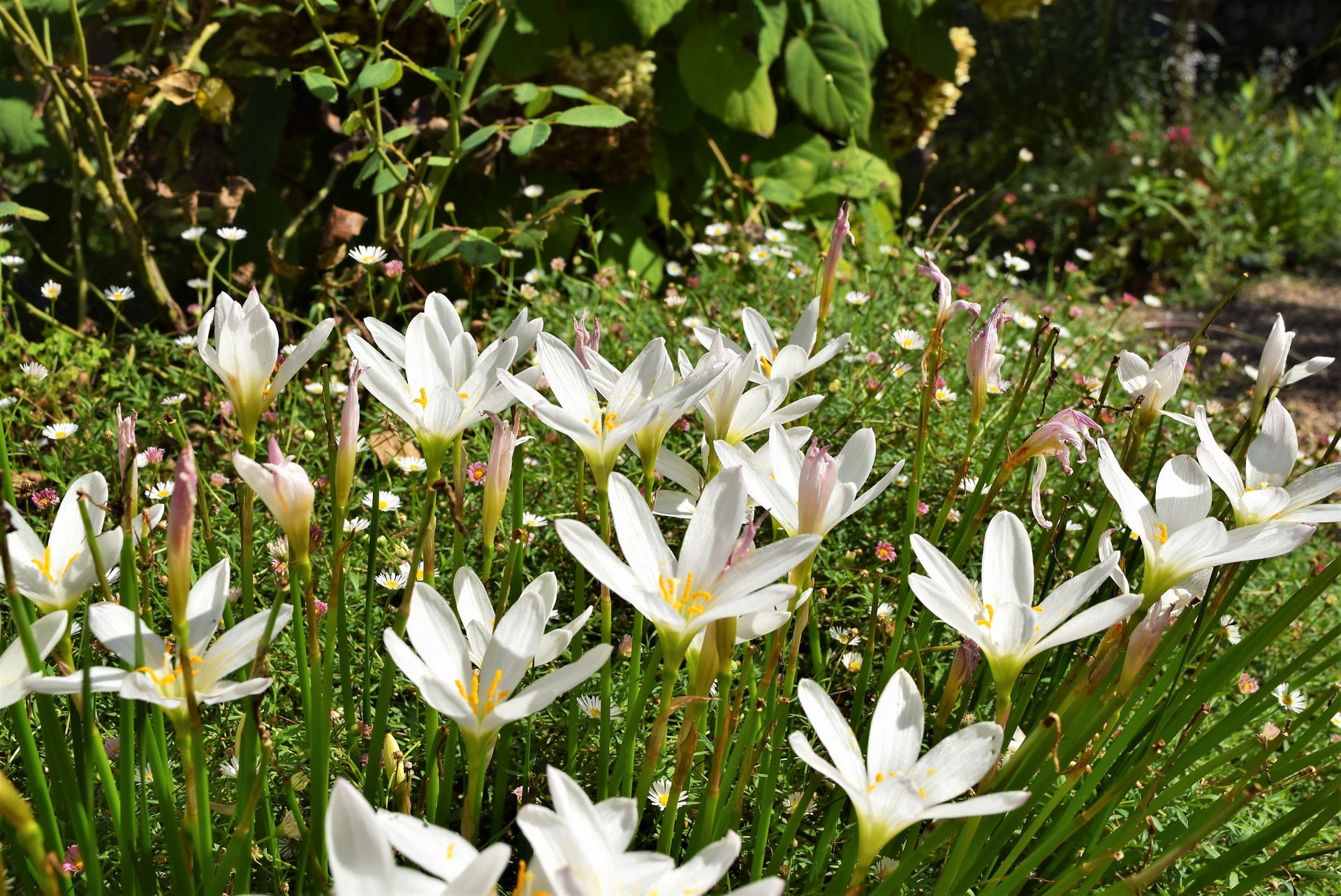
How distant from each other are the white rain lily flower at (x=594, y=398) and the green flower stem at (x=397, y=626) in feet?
0.34

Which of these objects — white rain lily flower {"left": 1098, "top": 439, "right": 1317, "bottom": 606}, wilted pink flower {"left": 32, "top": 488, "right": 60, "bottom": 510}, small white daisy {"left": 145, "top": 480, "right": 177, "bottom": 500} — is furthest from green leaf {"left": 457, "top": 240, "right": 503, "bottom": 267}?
white rain lily flower {"left": 1098, "top": 439, "right": 1317, "bottom": 606}

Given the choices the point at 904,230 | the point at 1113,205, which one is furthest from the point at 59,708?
the point at 1113,205

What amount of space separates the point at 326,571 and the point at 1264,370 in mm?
1245

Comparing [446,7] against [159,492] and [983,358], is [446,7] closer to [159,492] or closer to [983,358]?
[159,492]

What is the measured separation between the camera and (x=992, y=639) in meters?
0.78

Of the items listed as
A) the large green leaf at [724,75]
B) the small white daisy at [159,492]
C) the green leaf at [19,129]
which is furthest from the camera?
the large green leaf at [724,75]

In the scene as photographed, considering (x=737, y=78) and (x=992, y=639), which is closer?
(x=992, y=639)

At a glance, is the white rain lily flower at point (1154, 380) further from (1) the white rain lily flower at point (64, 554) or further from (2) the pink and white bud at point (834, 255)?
(1) the white rain lily flower at point (64, 554)

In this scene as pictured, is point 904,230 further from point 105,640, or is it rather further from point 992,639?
point 105,640

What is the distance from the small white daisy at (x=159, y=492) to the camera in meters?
1.43

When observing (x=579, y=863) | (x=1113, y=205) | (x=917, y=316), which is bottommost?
(x=1113, y=205)

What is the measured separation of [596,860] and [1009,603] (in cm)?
38

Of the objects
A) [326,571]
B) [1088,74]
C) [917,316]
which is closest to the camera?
[326,571]

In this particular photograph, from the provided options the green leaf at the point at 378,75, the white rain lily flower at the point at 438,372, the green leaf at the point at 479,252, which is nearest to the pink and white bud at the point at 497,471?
the white rain lily flower at the point at 438,372
